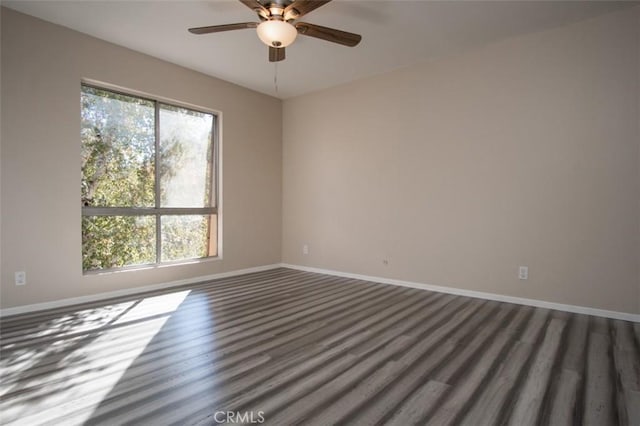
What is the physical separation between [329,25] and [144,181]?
2.75 meters

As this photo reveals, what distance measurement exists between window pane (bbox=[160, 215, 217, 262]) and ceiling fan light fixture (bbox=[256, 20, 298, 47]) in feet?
8.87

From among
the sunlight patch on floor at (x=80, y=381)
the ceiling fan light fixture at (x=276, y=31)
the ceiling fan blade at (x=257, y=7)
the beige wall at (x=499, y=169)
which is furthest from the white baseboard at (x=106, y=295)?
the ceiling fan blade at (x=257, y=7)

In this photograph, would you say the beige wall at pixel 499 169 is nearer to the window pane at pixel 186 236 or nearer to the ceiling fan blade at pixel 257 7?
the window pane at pixel 186 236

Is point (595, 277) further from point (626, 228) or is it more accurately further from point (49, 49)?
point (49, 49)

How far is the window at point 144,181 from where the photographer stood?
144 inches

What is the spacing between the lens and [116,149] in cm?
380

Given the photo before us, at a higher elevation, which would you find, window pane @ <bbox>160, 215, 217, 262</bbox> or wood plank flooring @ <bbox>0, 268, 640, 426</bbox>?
window pane @ <bbox>160, 215, 217, 262</bbox>

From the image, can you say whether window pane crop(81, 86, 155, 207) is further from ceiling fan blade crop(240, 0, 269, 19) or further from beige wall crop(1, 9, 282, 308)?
ceiling fan blade crop(240, 0, 269, 19)

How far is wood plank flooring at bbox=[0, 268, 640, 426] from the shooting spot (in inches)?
64.3

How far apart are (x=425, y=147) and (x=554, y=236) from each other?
1.66 metres

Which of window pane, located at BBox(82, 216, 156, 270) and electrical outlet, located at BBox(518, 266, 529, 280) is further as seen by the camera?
window pane, located at BBox(82, 216, 156, 270)

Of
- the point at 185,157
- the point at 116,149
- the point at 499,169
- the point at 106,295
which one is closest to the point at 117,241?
the point at 106,295

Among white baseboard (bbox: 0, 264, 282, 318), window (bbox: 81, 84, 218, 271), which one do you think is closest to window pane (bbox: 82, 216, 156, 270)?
window (bbox: 81, 84, 218, 271)

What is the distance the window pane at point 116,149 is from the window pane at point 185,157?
0.54 ft
